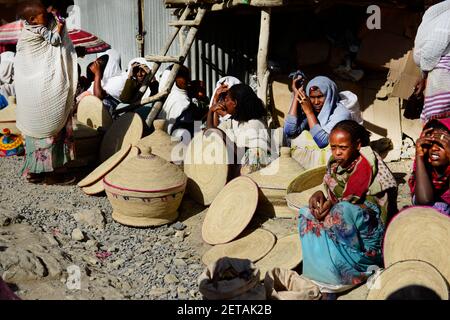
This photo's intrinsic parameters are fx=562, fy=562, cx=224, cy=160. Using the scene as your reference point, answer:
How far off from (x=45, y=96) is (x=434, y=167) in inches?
141

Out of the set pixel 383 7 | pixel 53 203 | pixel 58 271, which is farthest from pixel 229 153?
pixel 383 7

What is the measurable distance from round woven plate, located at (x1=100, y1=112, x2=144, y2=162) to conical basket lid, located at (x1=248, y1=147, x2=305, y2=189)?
1638mm

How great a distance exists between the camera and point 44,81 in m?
5.37

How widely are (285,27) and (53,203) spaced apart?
184 inches

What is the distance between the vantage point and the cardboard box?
687cm

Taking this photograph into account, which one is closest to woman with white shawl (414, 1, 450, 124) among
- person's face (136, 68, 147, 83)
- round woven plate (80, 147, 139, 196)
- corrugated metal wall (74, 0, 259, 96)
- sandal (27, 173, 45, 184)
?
round woven plate (80, 147, 139, 196)

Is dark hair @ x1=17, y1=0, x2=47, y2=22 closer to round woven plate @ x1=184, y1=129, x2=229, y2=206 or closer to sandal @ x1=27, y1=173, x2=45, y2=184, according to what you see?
sandal @ x1=27, y1=173, x2=45, y2=184

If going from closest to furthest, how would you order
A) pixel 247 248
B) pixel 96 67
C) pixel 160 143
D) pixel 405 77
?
1. pixel 247 248
2. pixel 160 143
3. pixel 96 67
4. pixel 405 77

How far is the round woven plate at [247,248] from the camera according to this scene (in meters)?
4.33

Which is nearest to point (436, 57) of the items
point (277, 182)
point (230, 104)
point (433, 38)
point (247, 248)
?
point (433, 38)

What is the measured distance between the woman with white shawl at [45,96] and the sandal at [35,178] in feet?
0.67

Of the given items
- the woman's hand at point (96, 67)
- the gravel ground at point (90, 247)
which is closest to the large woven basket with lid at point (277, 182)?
the gravel ground at point (90, 247)

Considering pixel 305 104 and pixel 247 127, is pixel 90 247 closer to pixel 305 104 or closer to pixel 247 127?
pixel 247 127

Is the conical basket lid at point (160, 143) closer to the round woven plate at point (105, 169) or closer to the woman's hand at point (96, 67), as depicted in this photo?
the round woven plate at point (105, 169)
